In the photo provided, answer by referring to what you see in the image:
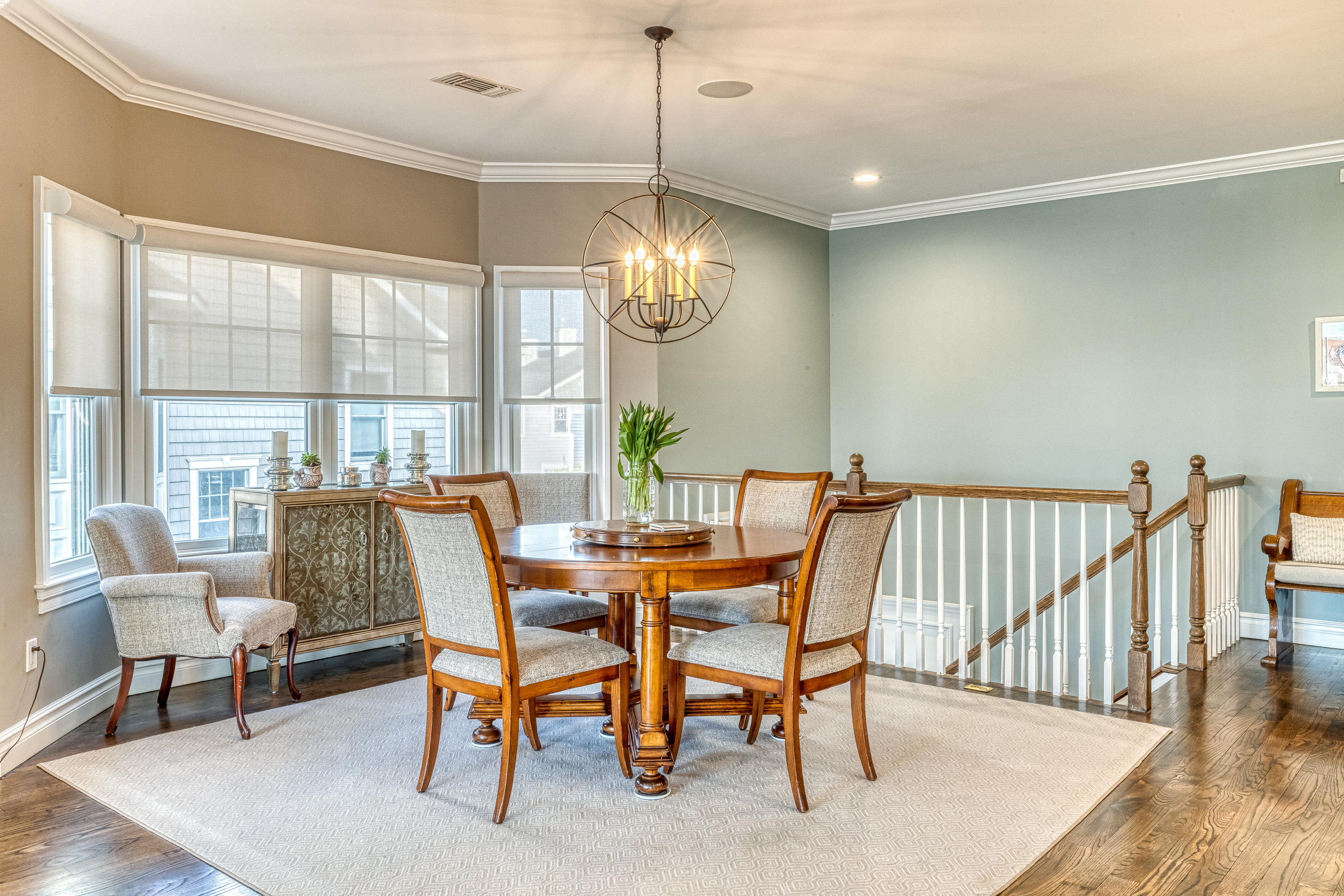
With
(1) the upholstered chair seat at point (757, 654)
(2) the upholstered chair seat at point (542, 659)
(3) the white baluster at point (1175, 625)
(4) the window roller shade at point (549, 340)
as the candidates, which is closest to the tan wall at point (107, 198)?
(4) the window roller shade at point (549, 340)

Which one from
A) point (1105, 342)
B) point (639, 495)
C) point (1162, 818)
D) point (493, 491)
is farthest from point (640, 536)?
point (1105, 342)

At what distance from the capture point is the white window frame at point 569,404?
5500 mm

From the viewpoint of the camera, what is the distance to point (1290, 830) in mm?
2688

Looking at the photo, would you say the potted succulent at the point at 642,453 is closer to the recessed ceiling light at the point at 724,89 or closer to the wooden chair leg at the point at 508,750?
the wooden chair leg at the point at 508,750

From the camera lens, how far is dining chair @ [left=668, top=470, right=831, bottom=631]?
3.61 m

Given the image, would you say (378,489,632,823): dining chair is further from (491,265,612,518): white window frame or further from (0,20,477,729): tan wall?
(491,265,612,518): white window frame

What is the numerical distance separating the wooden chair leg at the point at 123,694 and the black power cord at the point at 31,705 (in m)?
0.26

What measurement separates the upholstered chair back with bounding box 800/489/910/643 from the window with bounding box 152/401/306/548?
302cm

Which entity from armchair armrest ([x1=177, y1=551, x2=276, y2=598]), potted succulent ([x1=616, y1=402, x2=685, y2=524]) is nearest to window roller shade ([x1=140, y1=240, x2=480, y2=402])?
armchair armrest ([x1=177, y1=551, x2=276, y2=598])

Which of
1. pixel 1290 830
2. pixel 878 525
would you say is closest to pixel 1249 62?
pixel 878 525

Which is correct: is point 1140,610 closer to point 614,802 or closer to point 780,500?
point 780,500

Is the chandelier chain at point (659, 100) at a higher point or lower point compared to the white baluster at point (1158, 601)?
higher

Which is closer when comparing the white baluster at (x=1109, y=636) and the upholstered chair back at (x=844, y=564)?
the upholstered chair back at (x=844, y=564)

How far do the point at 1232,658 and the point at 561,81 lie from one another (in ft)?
14.1
